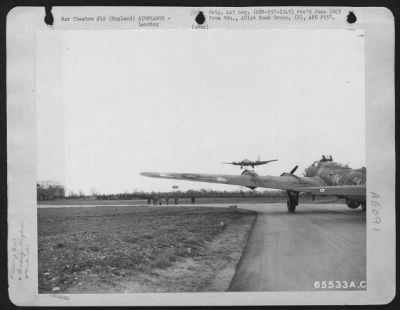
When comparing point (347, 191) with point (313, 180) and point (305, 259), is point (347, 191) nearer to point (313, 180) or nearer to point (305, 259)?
point (313, 180)

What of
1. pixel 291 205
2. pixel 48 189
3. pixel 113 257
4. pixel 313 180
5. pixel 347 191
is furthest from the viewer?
pixel 291 205

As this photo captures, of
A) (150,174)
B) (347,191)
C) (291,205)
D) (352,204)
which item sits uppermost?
(150,174)

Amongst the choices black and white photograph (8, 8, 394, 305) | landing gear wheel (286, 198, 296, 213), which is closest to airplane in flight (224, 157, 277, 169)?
black and white photograph (8, 8, 394, 305)

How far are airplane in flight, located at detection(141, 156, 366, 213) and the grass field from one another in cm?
73

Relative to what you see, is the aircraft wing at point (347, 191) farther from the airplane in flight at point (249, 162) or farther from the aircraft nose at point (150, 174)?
the aircraft nose at point (150, 174)

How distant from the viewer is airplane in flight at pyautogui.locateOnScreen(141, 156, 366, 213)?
10.7 ft

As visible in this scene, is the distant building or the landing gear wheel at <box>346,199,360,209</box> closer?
the distant building

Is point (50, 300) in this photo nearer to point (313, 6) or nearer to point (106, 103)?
point (106, 103)

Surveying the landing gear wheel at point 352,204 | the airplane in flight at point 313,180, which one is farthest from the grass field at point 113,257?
the landing gear wheel at point 352,204

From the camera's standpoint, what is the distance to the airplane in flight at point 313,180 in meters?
3.27

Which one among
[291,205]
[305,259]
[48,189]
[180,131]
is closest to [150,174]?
[180,131]

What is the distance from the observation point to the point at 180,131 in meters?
3.21

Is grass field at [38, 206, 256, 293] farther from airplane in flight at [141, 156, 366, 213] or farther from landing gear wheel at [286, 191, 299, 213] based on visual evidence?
landing gear wheel at [286, 191, 299, 213]

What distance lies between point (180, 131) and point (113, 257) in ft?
4.77
